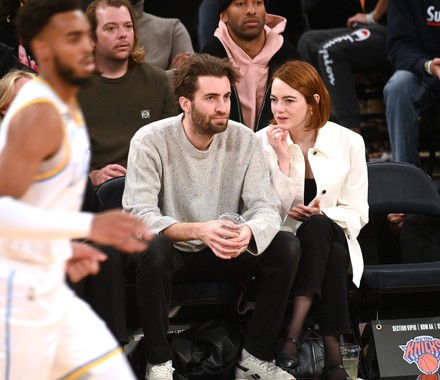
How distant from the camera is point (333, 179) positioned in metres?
4.89

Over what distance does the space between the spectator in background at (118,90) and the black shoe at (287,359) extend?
1.40 m

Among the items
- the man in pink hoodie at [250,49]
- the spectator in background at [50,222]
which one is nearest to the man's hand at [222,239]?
the man in pink hoodie at [250,49]

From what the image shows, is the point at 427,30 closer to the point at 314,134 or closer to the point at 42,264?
the point at 314,134

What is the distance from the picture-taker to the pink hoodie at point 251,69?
5613 millimetres

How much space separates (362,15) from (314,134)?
1.89m

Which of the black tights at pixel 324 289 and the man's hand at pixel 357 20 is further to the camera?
the man's hand at pixel 357 20

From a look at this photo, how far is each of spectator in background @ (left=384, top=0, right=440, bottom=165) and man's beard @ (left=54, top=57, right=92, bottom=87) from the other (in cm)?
375

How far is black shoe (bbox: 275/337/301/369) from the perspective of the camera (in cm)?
436

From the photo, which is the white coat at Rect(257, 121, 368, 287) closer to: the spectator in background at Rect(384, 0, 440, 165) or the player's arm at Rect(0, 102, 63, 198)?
the spectator in background at Rect(384, 0, 440, 165)

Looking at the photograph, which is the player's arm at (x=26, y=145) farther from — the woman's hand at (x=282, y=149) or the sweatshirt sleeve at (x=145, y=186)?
the woman's hand at (x=282, y=149)

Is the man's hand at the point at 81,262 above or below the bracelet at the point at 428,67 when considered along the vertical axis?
below

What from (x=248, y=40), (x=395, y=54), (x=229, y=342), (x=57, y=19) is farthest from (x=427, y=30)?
(x=57, y=19)

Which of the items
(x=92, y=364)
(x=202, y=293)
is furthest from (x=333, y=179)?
(x=92, y=364)

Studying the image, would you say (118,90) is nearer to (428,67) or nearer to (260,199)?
(260,199)
